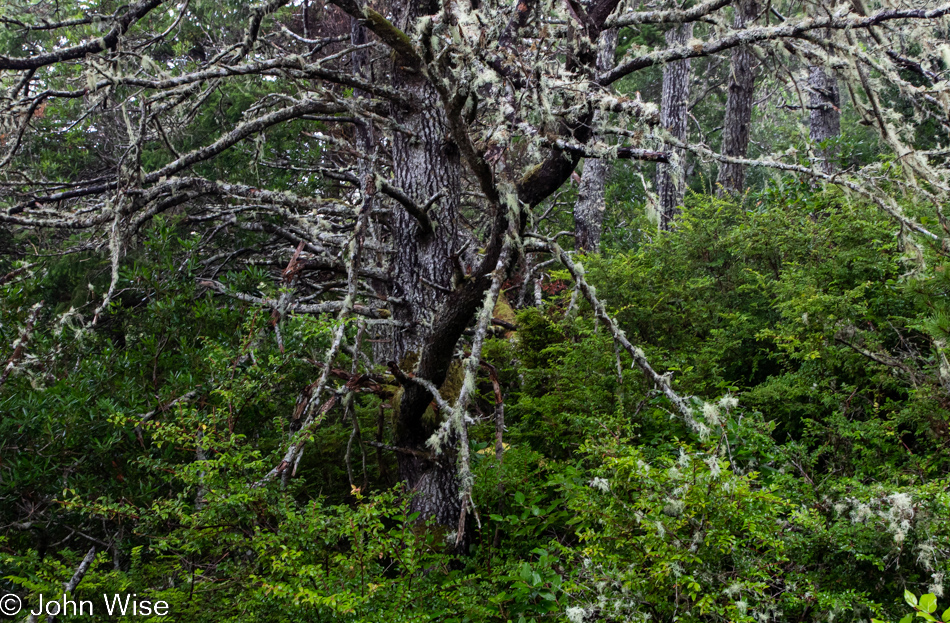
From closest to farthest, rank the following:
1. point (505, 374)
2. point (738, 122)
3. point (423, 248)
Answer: point (423, 248), point (505, 374), point (738, 122)

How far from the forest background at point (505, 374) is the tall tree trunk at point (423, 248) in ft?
0.07

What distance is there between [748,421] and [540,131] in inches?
83.1

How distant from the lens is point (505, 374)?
22.0 feet

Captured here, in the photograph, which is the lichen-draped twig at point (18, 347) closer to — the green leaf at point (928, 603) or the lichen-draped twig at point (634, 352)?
the lichen-draped twig at point (634, 352)

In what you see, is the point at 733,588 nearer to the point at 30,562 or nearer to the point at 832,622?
the point at 832,622

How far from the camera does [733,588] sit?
2770 mm

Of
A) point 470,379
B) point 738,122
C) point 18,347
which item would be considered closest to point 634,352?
point 470,379

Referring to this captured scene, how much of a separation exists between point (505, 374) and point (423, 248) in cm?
243

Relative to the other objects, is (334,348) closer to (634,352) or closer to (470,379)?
(470,379)

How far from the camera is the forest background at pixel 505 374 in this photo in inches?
121

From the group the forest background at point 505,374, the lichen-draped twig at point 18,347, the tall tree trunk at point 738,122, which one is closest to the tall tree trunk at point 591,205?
the tall tree trunk at point 738,122

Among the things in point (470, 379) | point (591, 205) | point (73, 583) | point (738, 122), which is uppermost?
point (738, 122)

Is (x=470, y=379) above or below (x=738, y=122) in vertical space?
below

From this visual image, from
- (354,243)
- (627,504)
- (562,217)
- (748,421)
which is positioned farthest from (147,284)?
(562,217)
